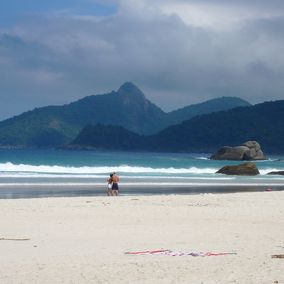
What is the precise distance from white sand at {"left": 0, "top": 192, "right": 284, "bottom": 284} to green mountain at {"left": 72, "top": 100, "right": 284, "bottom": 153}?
14565cm

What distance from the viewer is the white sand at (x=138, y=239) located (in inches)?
413

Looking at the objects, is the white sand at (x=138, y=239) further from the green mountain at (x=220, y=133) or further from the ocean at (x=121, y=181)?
the green mountain at (x=220, y=133)

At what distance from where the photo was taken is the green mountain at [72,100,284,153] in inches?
6639

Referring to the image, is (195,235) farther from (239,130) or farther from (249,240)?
(239,130)

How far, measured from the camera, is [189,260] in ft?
38.8

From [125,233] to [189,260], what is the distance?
13.2ft

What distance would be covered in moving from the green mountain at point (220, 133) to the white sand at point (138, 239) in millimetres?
145646

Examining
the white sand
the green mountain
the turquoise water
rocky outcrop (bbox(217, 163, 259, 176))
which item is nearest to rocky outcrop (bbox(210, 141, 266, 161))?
the turquoise water

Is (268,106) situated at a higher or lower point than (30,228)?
higher

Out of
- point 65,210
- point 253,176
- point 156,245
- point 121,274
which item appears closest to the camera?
point 121,274

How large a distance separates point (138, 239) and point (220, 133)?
166 metres

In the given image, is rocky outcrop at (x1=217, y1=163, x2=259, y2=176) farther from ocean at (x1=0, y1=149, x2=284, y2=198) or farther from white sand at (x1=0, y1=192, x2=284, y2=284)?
white sand at (x1=0, y1=192, x2=284, y2=284)

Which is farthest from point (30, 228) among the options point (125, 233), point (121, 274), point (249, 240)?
point (121, 274)

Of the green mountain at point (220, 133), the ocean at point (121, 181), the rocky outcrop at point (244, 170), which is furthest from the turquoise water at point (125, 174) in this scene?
the green mountain at point (220, 133)
